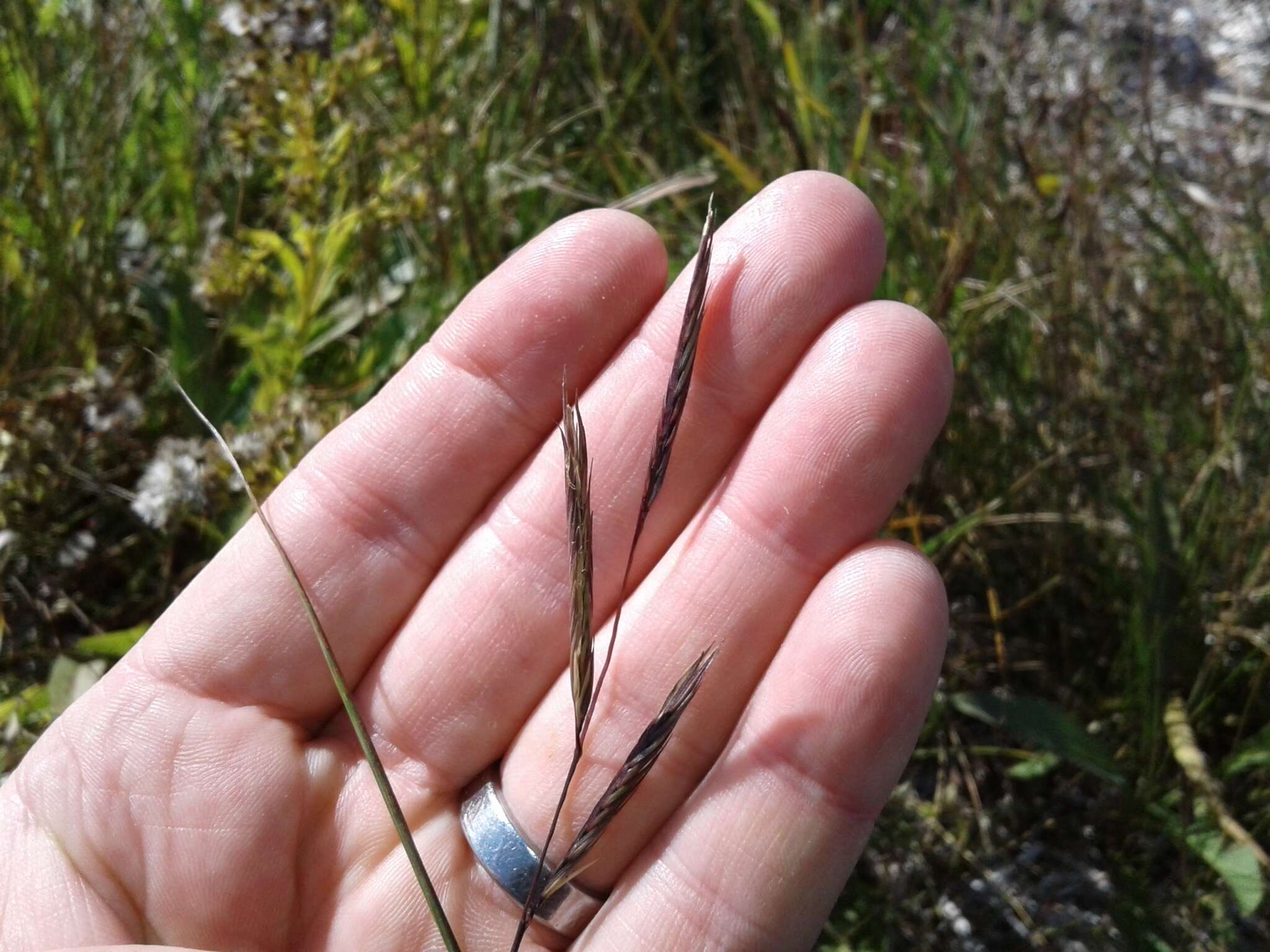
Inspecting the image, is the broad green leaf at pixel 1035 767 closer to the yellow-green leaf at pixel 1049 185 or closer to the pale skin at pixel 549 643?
the pale skin at pixel 549 643

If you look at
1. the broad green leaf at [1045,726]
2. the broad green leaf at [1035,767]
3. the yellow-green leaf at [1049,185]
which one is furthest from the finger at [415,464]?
the yellow-green leaf at [1049,185]

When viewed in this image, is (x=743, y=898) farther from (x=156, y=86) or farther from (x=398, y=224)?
(x=156, y=86)

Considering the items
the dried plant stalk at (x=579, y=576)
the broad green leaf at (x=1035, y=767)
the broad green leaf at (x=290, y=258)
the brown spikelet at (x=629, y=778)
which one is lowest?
the broad green leaf at (x=1035, y=767)

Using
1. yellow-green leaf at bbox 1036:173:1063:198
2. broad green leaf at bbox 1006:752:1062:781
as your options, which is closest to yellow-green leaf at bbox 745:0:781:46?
yellow-green leaf at bbox 1036:173:1063:198

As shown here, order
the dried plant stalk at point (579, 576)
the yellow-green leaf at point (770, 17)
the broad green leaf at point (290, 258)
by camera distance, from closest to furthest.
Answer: the dried plant stalk at point (579, 576), the broad green leaf at point (290, 258), the yellow-green leaf at point (770, 17)

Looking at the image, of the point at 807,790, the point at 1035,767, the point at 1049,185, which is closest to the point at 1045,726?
the point at 1035,767

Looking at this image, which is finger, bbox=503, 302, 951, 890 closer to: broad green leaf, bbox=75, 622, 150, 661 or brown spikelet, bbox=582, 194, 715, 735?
brown spikelet, bbox=582, 194, 715, 735

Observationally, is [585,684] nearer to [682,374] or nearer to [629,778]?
[629,778]
